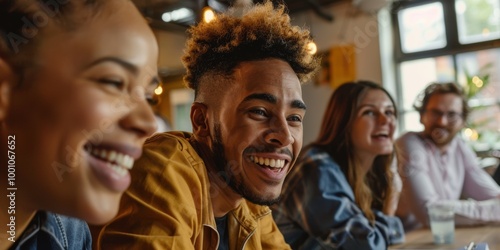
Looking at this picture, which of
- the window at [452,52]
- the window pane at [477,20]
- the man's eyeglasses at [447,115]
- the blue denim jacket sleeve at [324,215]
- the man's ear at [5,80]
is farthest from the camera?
the window pane at [477,20]

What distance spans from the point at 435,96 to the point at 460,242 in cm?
110

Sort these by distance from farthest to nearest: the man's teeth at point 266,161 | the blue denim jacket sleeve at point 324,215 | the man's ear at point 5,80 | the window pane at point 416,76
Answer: the window pane at point 416,76
the blue denim jacket sleeve at point 324,215
the man's teeth at point 266,161
the man's ear at point 5,80

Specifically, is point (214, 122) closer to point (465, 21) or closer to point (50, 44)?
point (50, 44)

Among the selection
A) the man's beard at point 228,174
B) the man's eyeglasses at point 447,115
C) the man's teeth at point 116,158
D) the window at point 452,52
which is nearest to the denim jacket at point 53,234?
the man's teeth at point 116,158

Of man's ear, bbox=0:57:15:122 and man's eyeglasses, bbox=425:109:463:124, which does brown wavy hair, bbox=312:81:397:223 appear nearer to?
man's eyeglasses, bbox=425:109:463:124

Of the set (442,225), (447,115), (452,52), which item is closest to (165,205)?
(442,225)

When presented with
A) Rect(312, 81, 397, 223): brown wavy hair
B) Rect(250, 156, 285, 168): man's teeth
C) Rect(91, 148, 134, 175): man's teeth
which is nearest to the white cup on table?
Rect(312, 81, 397, 223): brown wavy hair

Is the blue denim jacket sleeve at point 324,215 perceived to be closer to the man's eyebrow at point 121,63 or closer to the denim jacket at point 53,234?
the denim jacket at point 53,234

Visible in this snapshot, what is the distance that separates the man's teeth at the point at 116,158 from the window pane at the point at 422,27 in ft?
15.2

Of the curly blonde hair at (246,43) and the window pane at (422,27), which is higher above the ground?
the window pane at (422,27)

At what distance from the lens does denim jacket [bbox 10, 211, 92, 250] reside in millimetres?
555

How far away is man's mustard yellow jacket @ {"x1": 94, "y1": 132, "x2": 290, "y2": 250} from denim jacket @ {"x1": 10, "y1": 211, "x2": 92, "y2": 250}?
3 centimetres

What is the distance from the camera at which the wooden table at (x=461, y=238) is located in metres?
1.44

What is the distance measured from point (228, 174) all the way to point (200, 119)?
144 mm
